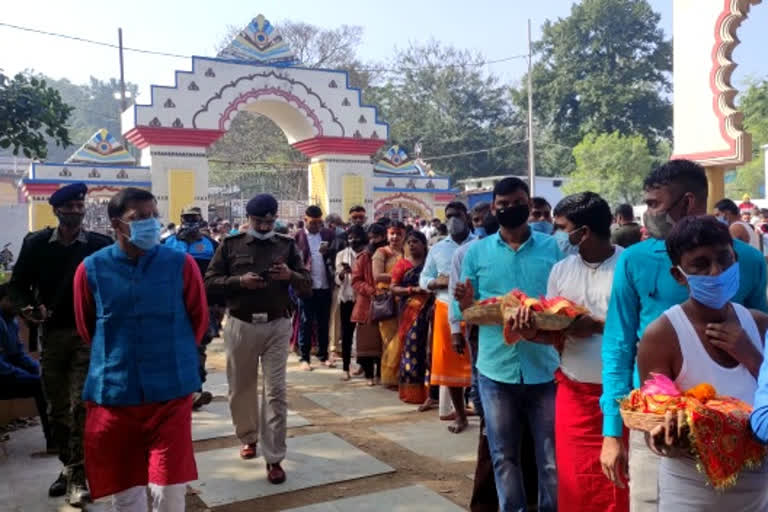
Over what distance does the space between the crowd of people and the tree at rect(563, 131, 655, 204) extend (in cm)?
3029

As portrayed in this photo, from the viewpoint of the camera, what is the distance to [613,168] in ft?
115

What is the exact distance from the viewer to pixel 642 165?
3538cm

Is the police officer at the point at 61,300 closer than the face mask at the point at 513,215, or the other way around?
the face mask at the point at 513,215

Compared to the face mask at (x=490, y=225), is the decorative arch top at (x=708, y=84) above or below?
above

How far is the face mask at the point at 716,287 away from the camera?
2301 millimetres

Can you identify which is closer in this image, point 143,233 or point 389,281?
point 143,233

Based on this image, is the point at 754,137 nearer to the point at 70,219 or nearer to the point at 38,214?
the point at 38,214

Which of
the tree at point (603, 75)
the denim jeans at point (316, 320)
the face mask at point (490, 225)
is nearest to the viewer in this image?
the face mask at point (490, 225)

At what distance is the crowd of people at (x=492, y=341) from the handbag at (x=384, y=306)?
3.87 ft

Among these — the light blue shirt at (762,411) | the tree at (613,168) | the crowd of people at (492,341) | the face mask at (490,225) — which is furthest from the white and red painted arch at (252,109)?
the tree at (613,168)

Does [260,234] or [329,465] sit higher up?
[260,234]

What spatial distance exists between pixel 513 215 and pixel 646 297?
124 cm

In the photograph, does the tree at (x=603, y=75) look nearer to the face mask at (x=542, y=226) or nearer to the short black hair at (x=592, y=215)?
the face mask at (x=542, y=226)

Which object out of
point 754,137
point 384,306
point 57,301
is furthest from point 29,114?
point 754,137
